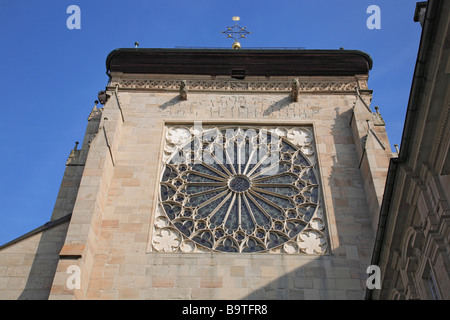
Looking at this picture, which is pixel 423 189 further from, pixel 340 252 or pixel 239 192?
pixel 239 192

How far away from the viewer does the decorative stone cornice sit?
68.5ft

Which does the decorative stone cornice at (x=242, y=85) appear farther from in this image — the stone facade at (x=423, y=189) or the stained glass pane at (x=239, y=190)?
the stone facade at (x=423, y=189)

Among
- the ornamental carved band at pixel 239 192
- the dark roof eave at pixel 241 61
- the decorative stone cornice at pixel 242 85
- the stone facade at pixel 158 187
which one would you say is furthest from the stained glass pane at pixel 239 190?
the dark roof eave at pixel 241 61

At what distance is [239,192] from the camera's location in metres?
17.5

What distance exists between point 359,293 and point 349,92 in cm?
835

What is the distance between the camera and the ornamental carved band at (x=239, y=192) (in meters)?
16.1

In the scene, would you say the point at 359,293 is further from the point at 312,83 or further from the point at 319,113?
the point at 312,83

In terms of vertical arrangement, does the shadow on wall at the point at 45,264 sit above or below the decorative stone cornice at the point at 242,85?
below

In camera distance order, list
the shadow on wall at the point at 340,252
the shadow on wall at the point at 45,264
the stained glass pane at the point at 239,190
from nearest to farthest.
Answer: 1. the shadow on wall at the point at 45,264
2. the shadow on wall at the point at 340,252
3. the stained glass pane at the point at 239,190

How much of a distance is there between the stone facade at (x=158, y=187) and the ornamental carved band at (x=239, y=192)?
30 centimetres

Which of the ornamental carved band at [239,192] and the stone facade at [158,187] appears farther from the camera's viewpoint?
the ornamental carved band at [239,192]

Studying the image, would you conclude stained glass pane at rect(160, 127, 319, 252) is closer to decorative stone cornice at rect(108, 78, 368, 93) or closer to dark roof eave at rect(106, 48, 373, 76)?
decorative stone cornice at rect(108, 78, 368, 93)

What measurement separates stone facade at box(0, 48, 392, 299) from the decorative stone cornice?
0.04m

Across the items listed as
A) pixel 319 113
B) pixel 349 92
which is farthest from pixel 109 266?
pixel 349 92
